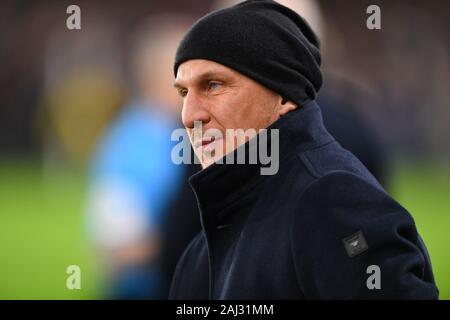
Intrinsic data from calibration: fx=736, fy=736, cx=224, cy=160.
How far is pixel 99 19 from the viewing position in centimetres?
602

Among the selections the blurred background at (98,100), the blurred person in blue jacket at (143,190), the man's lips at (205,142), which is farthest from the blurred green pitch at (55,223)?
the man's lips at (205,142)

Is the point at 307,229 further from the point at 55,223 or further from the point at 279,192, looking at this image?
the point at 55,223

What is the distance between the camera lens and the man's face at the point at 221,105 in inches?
56.4

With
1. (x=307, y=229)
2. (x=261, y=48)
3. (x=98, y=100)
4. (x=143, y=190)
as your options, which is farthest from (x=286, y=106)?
(x=98, y=100)

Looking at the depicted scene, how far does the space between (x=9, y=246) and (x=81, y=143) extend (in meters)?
0.97

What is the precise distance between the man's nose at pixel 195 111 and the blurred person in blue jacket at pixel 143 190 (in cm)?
94

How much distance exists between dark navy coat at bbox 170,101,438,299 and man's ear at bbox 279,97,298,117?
0.12ft

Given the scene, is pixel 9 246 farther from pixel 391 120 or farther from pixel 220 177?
pixel 220 177

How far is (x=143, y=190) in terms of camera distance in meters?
2.66

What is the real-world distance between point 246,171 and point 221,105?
14cm

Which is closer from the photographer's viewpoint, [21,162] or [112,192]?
[112,192]

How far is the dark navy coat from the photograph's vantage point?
3.82ft

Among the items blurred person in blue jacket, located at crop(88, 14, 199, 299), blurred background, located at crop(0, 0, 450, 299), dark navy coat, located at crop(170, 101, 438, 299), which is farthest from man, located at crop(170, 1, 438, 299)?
blurred background, located at crop(0, 0, 450, 299)
